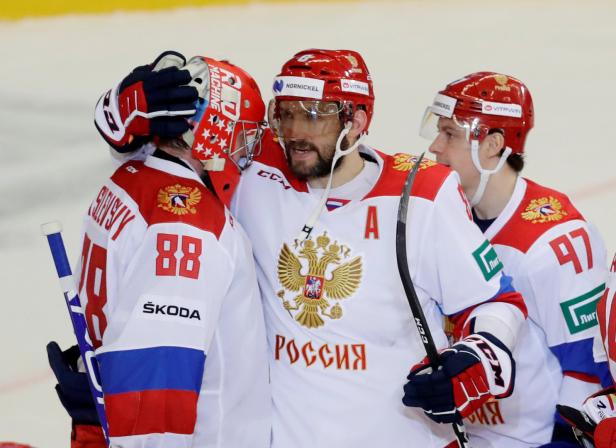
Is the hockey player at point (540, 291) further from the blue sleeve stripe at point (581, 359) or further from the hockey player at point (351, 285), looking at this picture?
the hockey player at point (351, 285)

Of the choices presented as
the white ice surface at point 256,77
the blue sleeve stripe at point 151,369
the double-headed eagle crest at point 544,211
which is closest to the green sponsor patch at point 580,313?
the double-headed eagle crest at point 544,211

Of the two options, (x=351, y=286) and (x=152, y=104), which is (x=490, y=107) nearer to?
(x=351, y=286)

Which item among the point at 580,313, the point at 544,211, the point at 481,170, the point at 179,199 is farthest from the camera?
the point at 481,170

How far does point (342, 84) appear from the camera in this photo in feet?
8.17

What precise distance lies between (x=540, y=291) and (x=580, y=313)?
12cm

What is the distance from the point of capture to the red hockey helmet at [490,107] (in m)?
2.96

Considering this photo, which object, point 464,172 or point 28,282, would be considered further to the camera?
point 28,282

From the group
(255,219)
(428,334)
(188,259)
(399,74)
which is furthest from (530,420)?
(399,74)

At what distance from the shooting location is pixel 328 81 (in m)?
2.48

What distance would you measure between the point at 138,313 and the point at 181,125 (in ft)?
1.38

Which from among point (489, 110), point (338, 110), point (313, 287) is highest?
point (338, 110)

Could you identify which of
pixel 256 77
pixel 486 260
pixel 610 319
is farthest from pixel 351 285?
pixel 256 77

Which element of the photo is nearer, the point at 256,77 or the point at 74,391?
the point at 74,391

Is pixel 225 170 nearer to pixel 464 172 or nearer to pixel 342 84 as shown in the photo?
pixel 342 84
